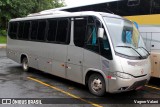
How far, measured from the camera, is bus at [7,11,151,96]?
7984mm

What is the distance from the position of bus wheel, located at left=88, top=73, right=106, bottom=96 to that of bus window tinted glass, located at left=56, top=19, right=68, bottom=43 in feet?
6.67

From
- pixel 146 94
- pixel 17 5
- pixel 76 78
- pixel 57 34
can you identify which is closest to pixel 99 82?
pixel 76 78

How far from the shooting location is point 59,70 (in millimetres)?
10320

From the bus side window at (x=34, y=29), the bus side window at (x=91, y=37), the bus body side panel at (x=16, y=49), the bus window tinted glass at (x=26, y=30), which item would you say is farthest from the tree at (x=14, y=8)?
the bus side window at (x=91, y=37)

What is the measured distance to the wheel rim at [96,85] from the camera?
8540mm

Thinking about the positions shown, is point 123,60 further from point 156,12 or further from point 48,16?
point 48,16

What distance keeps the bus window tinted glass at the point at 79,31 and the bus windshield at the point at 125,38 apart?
894 millimetres

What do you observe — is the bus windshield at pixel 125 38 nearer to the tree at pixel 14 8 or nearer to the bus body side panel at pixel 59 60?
the bus body side panel at pixel 59 60

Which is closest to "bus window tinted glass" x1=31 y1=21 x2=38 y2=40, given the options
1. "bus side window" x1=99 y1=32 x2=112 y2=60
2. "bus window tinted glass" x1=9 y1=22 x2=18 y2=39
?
"bus window tinted glass" x1=9 y1=22 x2=18 y2=39

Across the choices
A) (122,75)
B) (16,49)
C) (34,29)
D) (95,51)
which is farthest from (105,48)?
(16,49)

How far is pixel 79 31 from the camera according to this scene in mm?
9344

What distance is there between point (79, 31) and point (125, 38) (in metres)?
1.69

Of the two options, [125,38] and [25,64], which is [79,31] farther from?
[25,64]

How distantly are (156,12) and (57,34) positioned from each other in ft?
12.9
